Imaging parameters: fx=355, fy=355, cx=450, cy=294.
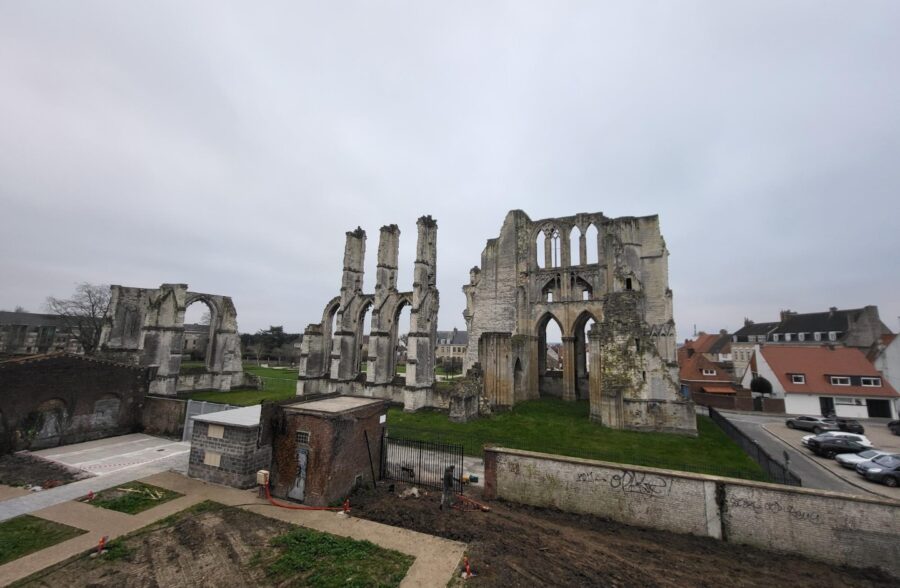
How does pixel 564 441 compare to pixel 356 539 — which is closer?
pixel 356 539

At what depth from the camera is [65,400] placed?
48.8 feet

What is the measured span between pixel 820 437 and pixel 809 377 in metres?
15.7

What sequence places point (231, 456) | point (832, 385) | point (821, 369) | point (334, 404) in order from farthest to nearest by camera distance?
point (821, 369) < point (832, 385) < point (334, 404) < point (231, 456)

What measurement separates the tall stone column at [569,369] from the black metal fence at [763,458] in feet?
29.3

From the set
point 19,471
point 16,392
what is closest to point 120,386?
point 16,392

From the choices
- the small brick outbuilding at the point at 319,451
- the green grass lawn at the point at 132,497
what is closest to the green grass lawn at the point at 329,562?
the small brick outbuilding at the point at 319,451

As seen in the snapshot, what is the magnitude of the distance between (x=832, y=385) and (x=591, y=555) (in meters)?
34.8

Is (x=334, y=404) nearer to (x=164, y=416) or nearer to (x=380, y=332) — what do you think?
(x=164, y=416)

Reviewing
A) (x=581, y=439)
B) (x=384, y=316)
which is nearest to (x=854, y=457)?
(x=581, y=439)

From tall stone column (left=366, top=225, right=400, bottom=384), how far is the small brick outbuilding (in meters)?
14.5

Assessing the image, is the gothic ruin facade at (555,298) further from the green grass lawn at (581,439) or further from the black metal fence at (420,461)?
the black metal fence at (420,461)

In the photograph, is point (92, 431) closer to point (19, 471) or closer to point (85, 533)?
point (19, 471)

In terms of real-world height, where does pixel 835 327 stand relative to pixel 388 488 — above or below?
above

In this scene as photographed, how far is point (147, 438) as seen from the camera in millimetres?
A: 16188
